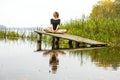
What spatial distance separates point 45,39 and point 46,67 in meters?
22.8

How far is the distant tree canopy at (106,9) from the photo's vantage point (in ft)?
260

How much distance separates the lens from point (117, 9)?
258ft

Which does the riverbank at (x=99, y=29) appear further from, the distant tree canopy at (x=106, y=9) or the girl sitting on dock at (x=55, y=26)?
the distant tree canopy at (x=106, y=9)

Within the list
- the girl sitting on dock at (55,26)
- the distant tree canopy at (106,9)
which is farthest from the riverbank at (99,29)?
the distant tree canopy at (106,9)

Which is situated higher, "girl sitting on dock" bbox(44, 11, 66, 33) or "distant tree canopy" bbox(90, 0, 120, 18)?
"distant tree canopy" bbox(90, 0, 120, 18)

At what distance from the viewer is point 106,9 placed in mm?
80938

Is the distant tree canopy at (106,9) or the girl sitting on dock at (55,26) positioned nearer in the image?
the girl sitting on dock at (55,26)

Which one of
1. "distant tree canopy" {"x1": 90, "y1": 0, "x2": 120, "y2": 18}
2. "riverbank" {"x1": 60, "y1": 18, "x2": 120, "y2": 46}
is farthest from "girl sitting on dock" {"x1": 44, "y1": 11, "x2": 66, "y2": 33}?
"distant tree canopy" {"x1": 90, "y1": 0, "x2": 120, "y2": 18}

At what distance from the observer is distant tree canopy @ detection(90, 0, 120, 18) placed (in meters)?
79.1

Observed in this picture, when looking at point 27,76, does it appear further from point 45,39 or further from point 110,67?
point 45,39

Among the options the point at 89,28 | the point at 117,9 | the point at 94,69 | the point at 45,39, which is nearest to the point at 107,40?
the point at 89,28

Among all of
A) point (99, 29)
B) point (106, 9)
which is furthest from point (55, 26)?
point (106, 9)

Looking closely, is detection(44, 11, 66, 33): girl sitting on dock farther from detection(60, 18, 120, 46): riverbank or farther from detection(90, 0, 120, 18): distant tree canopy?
detection(90, 0, 120, 18): distant tree canopy

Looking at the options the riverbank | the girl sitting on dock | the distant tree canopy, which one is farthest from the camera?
the distant tree canopy
